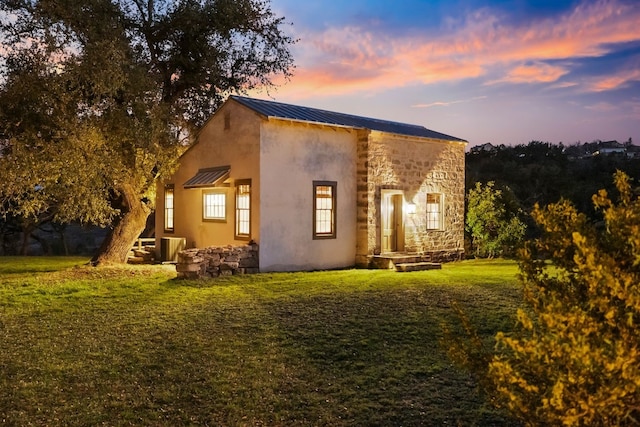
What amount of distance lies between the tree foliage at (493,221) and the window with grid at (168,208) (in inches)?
367

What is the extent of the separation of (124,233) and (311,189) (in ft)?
16.7

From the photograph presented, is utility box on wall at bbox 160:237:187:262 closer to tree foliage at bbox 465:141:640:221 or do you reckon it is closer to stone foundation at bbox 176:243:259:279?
stone foundation at bbox 176:243:259:279

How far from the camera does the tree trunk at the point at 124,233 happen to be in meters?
14.9

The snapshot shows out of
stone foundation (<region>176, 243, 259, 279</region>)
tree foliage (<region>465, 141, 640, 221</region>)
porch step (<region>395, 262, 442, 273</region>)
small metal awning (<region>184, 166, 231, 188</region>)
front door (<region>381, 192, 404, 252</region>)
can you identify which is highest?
tree foliage (<region>465, 141, 640, 221</region>)

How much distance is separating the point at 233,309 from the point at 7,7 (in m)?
9.18

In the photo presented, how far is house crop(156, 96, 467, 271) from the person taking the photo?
13820 mm

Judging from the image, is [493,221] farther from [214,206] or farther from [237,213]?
[214,206]

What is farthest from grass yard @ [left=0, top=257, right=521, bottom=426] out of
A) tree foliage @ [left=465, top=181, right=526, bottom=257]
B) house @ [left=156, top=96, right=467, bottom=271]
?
tree foliage @ [left=465, top=181, right=526, bottom=257]

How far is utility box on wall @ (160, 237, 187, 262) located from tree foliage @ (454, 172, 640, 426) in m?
13.5

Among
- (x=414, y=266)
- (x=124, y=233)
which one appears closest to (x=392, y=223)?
(x=414, y=266)

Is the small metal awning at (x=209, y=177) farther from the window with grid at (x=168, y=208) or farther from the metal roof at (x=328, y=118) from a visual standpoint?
the window with grid at (x=168, y=208)

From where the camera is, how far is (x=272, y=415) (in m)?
4.64

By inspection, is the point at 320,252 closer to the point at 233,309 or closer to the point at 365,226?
the point at 365,226

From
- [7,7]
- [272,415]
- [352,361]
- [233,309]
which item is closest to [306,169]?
[233,309]
